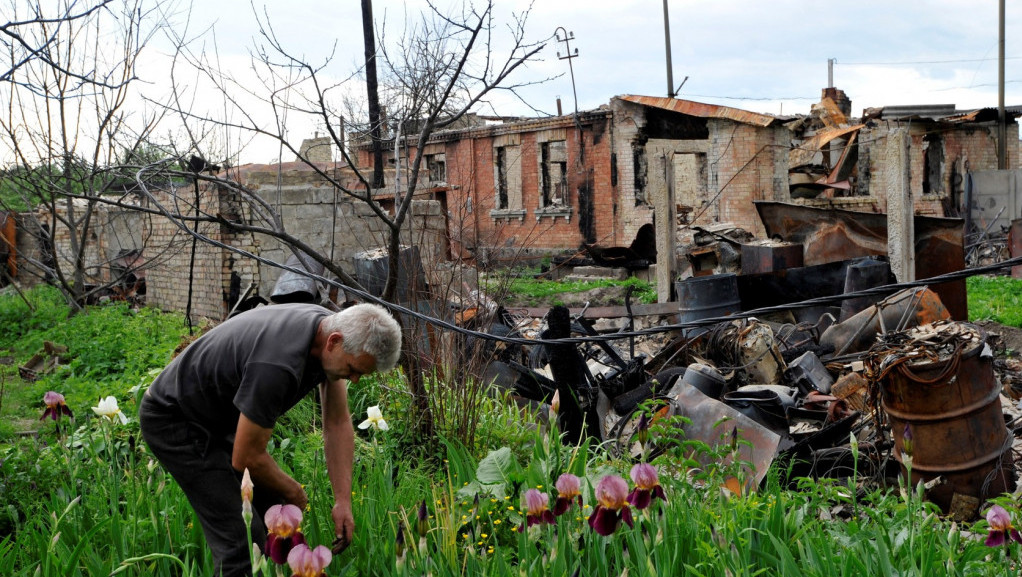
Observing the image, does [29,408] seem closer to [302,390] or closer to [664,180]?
[302,390]

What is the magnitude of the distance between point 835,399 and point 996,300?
7398 millimetres

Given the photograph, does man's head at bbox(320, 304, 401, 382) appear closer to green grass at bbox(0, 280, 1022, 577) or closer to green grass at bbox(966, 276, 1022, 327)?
green grass at bbox(0, 280, 1022, 577)

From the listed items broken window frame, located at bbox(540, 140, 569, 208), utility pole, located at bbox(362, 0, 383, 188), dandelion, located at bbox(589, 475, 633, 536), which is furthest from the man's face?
broken window frame, located at bbox(540, 140, 569, 208)

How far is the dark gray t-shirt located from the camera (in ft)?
9.80

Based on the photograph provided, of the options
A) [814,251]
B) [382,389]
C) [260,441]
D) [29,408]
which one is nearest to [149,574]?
[260,441]

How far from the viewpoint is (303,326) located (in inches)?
123

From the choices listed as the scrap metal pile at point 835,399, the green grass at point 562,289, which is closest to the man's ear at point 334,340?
the scrap metal pile at point 835,399

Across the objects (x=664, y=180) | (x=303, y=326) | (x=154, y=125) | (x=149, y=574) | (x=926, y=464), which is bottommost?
(x=926, y=464)

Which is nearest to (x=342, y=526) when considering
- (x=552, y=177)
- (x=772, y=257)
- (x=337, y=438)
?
(x=337, y=438)

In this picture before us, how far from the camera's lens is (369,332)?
301cm

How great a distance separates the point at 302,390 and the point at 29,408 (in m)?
6.35

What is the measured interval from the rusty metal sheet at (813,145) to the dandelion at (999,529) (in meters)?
19.5

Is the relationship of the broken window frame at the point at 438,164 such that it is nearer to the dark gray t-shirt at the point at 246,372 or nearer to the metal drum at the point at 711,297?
the metal drum at the point at 711,297

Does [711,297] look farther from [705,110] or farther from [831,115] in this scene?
[831,115]
